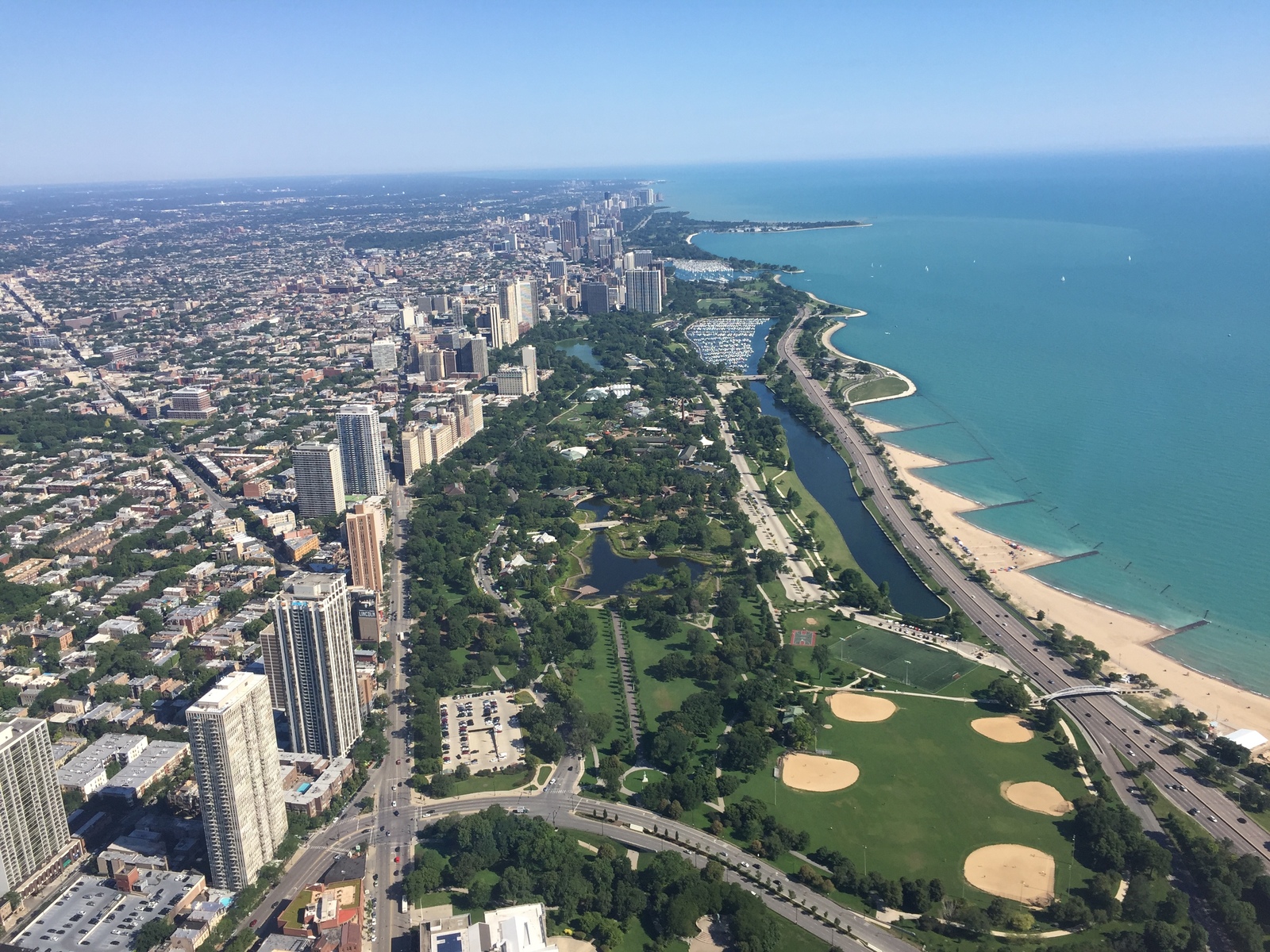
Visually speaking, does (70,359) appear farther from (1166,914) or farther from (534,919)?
(1166,914)

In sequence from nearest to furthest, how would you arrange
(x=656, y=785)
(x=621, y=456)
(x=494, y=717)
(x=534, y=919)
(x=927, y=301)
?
(x=534, y=919), (x=656, y=785), (x=494, y=717), (x=621, y=456), (x=927, y=301)

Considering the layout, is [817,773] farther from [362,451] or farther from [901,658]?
[362,451]

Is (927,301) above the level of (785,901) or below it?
above

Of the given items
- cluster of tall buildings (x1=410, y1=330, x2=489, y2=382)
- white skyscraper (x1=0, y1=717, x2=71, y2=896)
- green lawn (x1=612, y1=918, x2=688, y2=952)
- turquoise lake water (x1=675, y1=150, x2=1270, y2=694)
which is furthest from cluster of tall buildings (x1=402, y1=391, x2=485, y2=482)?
green lawn (x1=612, y1=918, x2=688, y2=952)

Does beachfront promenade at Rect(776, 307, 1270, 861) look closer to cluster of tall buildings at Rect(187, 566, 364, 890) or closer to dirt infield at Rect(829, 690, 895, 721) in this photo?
dirt infield at Rect(829, 690, 895, 721)

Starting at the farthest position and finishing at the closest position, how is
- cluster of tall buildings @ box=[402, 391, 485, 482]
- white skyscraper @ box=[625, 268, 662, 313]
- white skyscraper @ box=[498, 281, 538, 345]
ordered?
white skyscraper @ box=[625, 268, 662, 313] < white skyscraper @ box=[498, 281, 538, 345] < cluster of tall buildings @ box=[402, 391, 485, 482]

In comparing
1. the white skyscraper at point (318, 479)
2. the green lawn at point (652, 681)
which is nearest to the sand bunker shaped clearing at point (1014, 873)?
the green lawn at point (652, 681)

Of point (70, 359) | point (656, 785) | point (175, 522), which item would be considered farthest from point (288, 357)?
point (656, 785)
